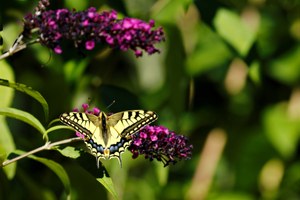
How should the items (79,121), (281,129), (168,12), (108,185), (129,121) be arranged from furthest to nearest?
1. (281,129)
2. (168,12)
3. (129,121)
4. (79,121)
5. (108,185)

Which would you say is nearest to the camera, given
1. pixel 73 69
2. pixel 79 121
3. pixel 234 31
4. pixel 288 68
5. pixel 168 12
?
pixel 79 121

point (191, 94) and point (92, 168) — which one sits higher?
point (191, 94)

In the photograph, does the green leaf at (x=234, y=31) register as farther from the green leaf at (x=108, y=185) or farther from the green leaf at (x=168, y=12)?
the green leaf at (x=108, y=185)

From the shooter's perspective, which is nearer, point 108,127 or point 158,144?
point 158,144

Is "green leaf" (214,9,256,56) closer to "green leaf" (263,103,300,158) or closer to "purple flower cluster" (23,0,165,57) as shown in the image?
"purple flower cluster" (23,0,165,57)

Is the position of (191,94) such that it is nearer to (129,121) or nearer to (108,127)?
(108,127)

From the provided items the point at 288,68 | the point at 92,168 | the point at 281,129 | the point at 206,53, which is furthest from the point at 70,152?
the point at 288,68

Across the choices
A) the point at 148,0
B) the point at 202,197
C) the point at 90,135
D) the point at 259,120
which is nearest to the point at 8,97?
the point at 90,135

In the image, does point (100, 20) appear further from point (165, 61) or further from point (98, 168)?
point (165, 61)
